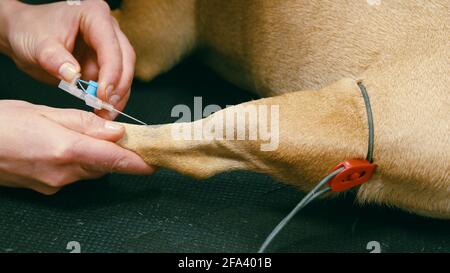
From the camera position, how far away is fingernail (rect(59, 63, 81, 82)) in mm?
903

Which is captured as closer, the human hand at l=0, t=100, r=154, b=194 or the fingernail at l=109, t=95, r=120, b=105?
the human hand at l=0, t=100, r=154, b=194

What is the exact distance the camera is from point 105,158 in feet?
2.80

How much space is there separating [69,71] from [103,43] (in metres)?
0.08

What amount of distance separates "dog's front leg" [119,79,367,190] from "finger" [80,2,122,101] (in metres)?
0.09

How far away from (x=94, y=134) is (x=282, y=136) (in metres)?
0.27

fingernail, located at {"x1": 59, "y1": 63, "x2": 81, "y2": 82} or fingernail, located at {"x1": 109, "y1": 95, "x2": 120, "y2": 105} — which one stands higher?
fingernail, located at {"x1": 59, "y1": 63, "x2": 81, "y2": 82}

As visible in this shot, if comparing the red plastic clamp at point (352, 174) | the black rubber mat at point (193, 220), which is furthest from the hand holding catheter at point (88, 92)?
the red plastic clamp at point (352, 174)

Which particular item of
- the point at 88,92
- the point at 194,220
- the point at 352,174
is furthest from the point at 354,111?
the point at 88,92

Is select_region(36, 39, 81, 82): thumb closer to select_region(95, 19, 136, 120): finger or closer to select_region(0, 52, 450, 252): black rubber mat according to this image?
select_region(95, 19, 136, 120): finger

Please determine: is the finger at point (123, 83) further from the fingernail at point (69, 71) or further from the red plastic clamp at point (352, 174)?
the red plastic clamp at point (352, 174)

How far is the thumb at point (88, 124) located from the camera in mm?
867

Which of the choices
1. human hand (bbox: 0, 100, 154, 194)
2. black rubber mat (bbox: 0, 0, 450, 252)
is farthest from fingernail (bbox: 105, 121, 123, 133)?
black rubber mat (bbox: 0, 0, 450, 252)

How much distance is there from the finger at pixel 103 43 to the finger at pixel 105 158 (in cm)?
10

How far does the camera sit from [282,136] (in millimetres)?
833
